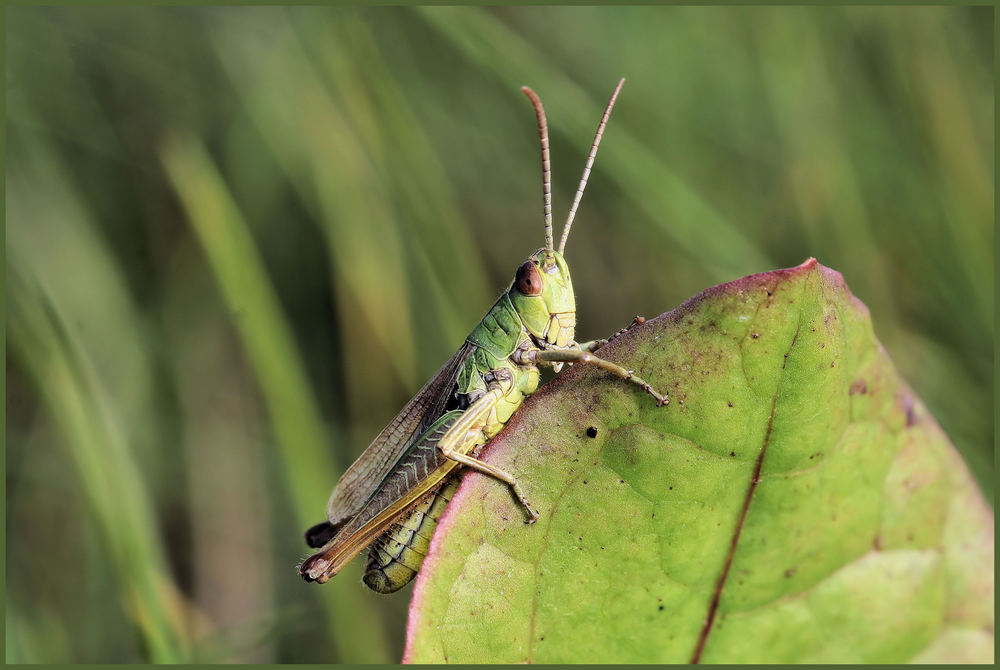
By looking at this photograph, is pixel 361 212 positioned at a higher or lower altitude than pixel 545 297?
higher

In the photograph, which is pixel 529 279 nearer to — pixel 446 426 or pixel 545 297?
pixel 545 297

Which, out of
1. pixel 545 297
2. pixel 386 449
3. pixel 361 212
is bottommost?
pixel 386 449

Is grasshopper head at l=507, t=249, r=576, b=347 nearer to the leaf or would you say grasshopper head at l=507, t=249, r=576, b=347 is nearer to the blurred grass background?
the leaf

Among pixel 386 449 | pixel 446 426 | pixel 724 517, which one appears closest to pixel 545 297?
pixel 446 426

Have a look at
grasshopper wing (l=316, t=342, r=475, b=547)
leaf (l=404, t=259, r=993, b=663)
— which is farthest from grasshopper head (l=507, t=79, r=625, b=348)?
leaf (l=404, t=259, r=993, b=663)

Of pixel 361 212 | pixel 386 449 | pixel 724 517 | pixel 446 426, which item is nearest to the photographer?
pixel 724 517

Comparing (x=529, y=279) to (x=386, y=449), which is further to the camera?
(x=386, y=449)

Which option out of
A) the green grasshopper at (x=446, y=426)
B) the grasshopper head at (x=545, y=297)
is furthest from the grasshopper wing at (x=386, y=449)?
the grasshopper head at (x=545, y=297)

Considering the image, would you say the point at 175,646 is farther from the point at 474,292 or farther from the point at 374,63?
the point at 374,63
